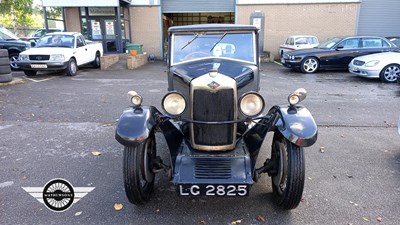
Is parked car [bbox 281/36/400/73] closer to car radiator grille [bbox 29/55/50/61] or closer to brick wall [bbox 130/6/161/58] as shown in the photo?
brick wall [bbox 130/6/161/58]

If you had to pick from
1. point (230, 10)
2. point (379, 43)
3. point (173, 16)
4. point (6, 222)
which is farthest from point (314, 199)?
point (173, 16)

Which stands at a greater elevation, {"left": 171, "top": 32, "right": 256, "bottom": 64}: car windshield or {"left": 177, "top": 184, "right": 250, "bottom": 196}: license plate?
{"left": 171, "top": 32, "right": 256, "bottom": 64}: car windshield

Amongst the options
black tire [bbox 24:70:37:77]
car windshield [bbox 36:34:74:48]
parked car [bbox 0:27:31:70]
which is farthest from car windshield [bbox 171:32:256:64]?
parked car [bbox 0:27:31:70]

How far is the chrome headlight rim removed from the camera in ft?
9.87

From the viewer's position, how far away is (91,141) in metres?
5.00

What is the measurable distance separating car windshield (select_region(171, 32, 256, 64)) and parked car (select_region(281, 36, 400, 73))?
964cm

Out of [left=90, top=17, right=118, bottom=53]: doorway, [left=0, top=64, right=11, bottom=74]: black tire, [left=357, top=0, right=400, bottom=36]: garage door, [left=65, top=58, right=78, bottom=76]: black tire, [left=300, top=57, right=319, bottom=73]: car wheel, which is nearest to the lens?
[left=0, top=64, right=11, bottom=74]: black tire

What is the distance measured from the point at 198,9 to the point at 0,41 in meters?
11.1

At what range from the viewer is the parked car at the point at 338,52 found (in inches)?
480

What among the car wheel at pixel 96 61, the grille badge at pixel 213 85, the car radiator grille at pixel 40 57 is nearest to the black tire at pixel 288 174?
the grille badge at pixel 213 85

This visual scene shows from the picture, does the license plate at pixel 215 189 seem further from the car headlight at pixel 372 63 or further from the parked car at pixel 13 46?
the parked car at pixel 13 46

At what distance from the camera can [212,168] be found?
9.41 feet

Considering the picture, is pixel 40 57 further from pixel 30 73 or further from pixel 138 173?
pixel 138 173

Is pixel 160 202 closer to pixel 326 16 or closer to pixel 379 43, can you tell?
pixel 379 43
